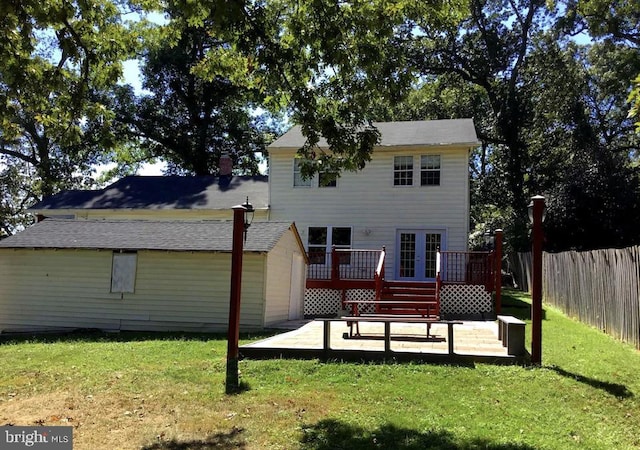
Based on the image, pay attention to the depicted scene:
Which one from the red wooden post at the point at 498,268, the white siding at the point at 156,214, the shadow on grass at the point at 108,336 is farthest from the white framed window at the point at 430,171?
the shadow on grass at the point at 108,336

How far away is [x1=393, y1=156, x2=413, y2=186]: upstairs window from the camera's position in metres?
20.1

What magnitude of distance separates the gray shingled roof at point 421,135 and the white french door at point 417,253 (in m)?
3.34

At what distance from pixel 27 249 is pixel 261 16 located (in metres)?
11.2

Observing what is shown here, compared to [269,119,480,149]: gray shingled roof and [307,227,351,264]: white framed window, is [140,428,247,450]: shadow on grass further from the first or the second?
[269,119,480,149]: gray shingled roof

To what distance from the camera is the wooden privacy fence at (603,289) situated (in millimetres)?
10336

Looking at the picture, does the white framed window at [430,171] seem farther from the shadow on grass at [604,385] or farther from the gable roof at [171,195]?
the shadow on grass at [604,385]

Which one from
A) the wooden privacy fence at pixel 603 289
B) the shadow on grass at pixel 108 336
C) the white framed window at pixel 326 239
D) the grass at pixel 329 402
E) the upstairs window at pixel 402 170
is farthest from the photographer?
the white framed window at pixel 326 239

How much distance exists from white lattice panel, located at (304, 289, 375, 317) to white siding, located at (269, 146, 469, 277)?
210cm

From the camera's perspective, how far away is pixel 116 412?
6.39m

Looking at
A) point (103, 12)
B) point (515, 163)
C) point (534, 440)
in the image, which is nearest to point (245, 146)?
point (515, 163)

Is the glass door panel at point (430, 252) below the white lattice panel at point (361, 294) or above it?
above

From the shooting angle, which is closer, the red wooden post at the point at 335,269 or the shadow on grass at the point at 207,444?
the shadow on grass at the point at 207,444

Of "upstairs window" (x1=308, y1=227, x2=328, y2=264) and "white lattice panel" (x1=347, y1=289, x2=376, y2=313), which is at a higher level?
"upstairs window" (x1=308, y1=227, x2=328, y2=264)

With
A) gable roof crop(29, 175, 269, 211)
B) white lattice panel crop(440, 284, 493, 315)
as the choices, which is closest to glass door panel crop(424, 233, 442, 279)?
white lattice panel crop(440, 284, 493, 315)
